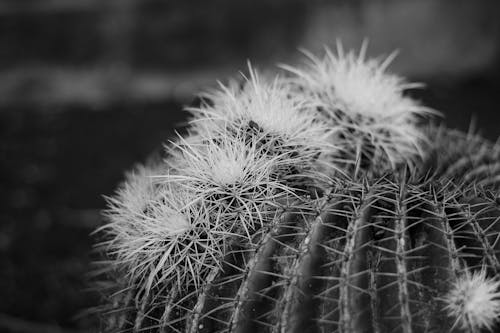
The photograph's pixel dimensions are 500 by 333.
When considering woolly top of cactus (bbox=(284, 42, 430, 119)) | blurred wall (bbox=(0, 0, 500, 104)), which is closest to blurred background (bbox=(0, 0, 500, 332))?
A: blurred wall (bbox=(0, 0, 500, 104))

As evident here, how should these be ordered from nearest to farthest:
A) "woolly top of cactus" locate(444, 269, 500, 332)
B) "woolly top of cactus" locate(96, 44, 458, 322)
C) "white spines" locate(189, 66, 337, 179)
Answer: "woolly top of cactus" locate(444, 269, 500, 332), "woolly top of cactus" locate(96, 44, 458, 322), "white spines" locate(189, 66, 337, 179)

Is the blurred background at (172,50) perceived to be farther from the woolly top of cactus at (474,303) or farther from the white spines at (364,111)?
the woolly top of cactus at (474,303)

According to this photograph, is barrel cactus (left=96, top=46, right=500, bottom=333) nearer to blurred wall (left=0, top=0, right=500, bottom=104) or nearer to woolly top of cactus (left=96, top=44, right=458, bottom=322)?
woolly top of cactus (left=96, top=44, right=458, bottom=322)

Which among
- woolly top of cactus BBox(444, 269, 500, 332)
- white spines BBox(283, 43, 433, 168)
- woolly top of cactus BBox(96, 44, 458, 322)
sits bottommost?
woolly top of cactus BBox(444, 269, 500, 332)

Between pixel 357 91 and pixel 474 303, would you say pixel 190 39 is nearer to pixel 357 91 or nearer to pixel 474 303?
pixel 357 91

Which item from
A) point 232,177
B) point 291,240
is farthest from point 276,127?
Result: point 291,240

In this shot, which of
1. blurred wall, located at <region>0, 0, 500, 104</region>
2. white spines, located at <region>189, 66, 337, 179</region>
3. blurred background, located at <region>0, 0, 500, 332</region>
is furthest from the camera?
blurred wall, located at <region>0, 0, 500, 104</region>

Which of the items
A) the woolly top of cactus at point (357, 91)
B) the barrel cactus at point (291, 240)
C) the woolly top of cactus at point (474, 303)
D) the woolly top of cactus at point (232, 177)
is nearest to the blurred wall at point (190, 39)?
the woolly top of cactus at point (357, 91)

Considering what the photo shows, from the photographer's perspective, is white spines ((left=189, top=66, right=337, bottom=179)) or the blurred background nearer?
white spines ((left=189, top=66, right=337, bottom=179))
